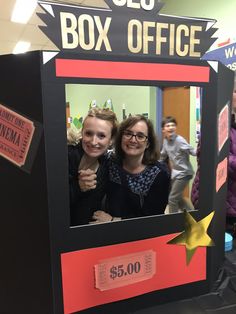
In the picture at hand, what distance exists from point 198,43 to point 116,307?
2.60 ft

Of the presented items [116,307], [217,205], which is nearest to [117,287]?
[116,307]

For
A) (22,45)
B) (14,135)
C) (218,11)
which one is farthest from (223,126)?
(22,45)

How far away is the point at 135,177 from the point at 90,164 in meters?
0.15

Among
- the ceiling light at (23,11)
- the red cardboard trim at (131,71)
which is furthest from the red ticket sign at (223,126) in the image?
the ceiling light at (23,11)

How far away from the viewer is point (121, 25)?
0.78 m

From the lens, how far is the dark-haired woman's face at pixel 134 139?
3.16ft

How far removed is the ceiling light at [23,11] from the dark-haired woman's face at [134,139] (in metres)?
2.32

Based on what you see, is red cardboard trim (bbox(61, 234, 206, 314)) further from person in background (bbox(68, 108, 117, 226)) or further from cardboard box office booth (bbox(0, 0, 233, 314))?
person in background (bbox(68, 108, 117, 226))

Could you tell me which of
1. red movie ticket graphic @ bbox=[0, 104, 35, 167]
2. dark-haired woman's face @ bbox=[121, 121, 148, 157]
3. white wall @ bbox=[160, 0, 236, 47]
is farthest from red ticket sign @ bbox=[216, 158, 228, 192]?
white wall @ bbox=[160, 0, 236, 47]

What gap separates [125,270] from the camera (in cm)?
83

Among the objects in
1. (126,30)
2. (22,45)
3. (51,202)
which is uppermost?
(22,45)

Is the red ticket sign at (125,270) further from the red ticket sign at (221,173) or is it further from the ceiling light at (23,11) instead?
the ceiling light at (23,11)

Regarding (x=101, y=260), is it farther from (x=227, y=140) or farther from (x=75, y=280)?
(x=227, y=140)

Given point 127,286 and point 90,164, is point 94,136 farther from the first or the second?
point 127,286
